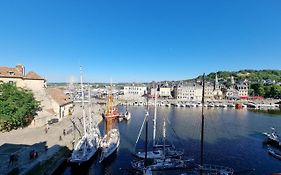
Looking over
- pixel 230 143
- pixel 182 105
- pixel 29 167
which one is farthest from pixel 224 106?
pixel 29 167

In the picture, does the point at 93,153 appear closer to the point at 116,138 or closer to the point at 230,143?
the point at 116,138

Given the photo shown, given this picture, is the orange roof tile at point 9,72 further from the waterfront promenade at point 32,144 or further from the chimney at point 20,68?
A: the waterfront promenade at point 32,144

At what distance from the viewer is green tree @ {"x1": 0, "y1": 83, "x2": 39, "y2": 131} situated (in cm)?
3959

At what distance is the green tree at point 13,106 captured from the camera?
130 feet

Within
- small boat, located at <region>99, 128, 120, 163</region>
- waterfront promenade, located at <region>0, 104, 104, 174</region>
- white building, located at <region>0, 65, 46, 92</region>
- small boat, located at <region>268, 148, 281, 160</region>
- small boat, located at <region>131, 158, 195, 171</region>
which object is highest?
white building, located at <region>0, 65, 46, 92</region>

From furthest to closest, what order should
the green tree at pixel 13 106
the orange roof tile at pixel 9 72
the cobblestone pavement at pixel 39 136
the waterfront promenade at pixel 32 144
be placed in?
the orange roof tile at pixel 9 72
the green tree at pixel 13 106
the cobblestone pavement at pixel 39 136
the waterfront promenade at pixel 32 144

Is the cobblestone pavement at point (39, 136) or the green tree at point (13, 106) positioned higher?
the green tree at point (13, 106)

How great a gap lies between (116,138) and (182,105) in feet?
284

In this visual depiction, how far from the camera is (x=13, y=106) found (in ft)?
132

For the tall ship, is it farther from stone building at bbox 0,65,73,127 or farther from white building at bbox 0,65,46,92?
white building at bbox 0,65,46,92

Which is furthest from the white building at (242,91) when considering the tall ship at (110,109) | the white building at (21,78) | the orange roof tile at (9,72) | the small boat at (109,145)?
the orange roof tile at (9,72)

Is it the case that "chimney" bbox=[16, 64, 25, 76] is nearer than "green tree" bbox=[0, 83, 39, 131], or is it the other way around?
"green tree" bbox=[0, 83, 39, 131]

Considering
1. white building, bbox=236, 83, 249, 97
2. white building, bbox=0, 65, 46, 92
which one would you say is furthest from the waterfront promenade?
white building, bbox=236, 83, 249, 97

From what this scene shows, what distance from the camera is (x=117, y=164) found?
114ft
